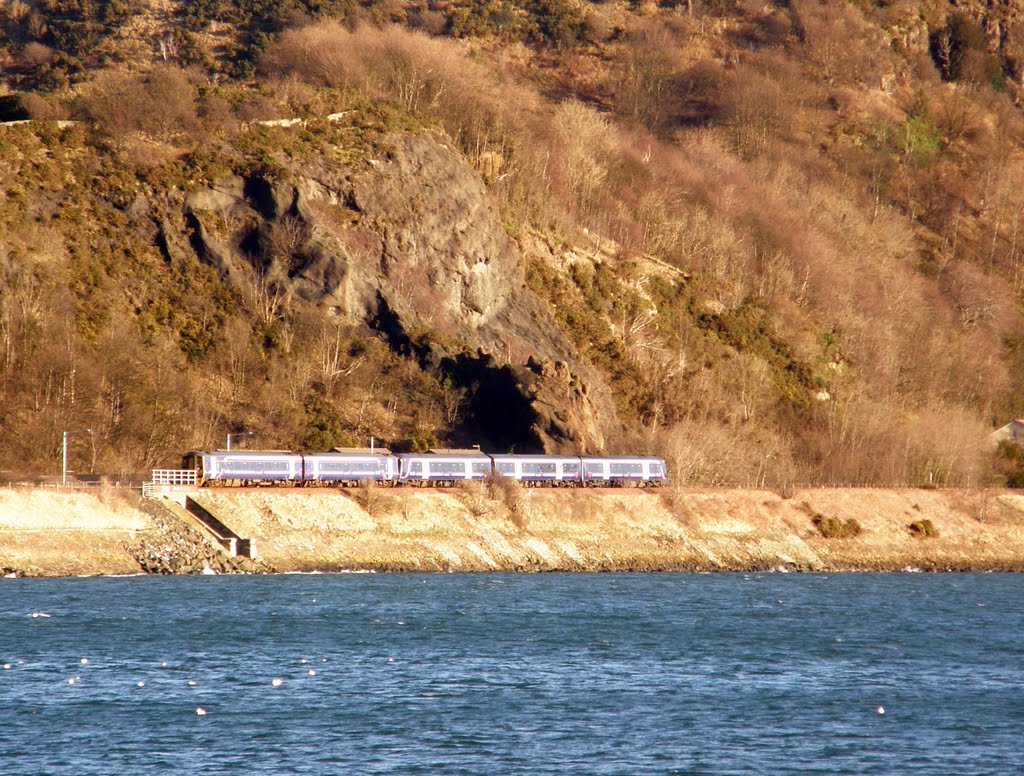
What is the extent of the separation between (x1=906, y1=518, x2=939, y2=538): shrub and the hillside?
8.59 metres

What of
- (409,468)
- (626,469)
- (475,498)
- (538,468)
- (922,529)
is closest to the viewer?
(475,498)

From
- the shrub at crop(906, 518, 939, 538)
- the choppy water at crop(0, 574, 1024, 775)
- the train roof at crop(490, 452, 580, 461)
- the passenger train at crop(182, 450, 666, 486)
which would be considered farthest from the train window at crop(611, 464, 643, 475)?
the choppy water at crop(0, 574, 1024, 775)

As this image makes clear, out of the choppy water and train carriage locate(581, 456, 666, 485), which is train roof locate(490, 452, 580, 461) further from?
the choppy water

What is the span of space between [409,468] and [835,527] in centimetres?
2668

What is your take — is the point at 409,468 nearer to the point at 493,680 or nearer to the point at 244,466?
the point at 244,466

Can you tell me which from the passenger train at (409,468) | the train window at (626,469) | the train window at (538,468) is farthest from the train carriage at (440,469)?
the train window at (626,469)

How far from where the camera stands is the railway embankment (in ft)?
227

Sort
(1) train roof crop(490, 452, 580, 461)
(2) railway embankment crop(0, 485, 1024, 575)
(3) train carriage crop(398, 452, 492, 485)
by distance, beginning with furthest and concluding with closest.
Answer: (1) train roof crop(490, 452, 580, 461) → (3) train carriage crop(398, 452, 492, 485) → (2) railway embankment crop(0, 485, 1024, 575)

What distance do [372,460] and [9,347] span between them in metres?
24.9

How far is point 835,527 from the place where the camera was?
87.8 metres

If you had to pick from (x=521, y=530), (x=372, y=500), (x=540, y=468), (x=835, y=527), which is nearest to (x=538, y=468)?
(x=540, y=468)

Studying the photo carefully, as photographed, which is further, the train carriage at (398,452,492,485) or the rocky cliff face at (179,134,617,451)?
the rocky cliff face at (179,134,617,451)

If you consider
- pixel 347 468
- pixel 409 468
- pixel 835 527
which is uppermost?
pixel 347 468

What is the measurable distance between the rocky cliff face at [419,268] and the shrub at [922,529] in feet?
71.7
